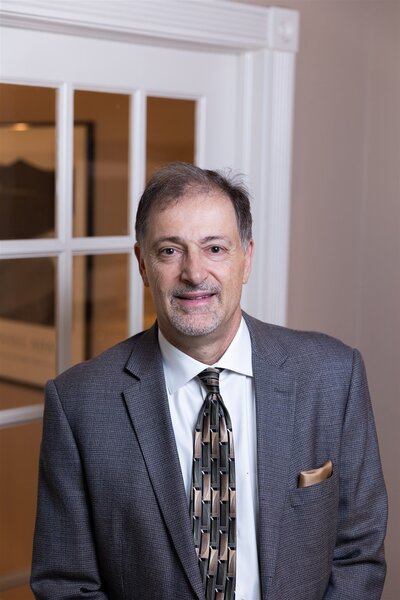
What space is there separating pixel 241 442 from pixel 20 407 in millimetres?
767

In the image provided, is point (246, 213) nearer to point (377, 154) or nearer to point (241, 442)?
point (241, 442)

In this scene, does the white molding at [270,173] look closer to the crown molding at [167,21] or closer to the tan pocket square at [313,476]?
the crown molding at [167,21]

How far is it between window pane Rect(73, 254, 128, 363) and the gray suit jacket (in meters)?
0.58

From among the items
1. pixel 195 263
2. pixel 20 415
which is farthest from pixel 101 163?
pixel 195 263

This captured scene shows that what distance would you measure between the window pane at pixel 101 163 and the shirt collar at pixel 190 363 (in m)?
0.65

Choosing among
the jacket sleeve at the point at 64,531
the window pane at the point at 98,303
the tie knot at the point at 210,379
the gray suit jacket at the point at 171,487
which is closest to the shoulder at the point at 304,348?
the gray suit jacket at the point at 171,487

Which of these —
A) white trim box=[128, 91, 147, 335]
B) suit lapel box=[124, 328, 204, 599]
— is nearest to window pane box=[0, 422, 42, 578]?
white trim box=[128, 91, 147, 335]

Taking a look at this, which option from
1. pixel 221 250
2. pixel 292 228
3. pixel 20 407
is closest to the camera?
pixel 221 250

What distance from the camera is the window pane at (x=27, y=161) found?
7.48 feet

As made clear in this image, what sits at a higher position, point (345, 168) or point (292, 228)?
point (345, 168)

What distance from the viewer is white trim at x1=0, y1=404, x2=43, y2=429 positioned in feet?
7.75

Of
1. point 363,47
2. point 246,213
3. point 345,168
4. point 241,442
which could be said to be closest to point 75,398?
point 241,442

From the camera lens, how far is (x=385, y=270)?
3002mm

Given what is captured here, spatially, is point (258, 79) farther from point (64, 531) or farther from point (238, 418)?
point (64, 531)
